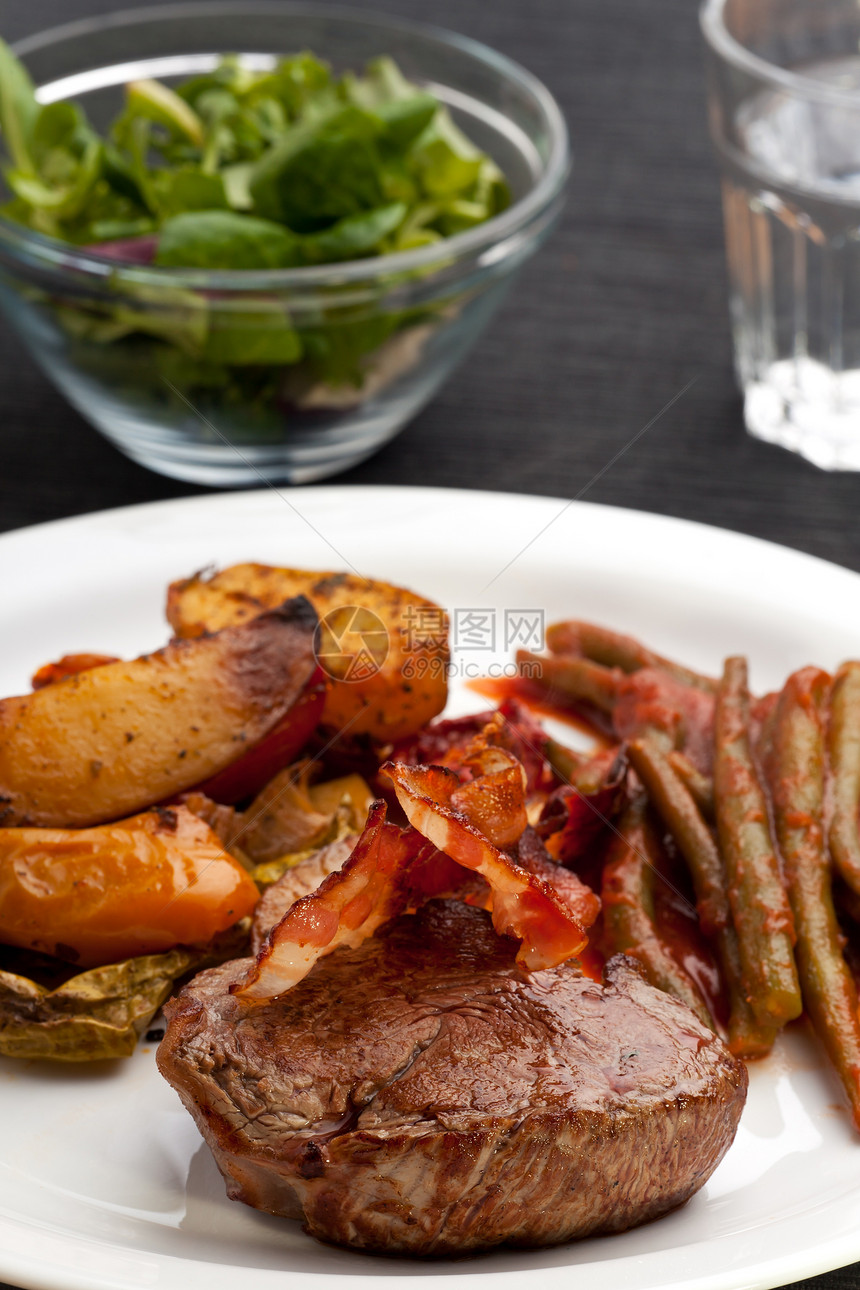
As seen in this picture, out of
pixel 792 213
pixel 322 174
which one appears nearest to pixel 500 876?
pixel 322 174

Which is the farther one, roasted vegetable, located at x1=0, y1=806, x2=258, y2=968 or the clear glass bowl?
the clear glass bowl

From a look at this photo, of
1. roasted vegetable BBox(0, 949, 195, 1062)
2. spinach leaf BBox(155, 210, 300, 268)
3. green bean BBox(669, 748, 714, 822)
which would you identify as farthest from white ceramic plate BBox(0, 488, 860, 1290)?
spinach leaf BBox(155, 210, 300, 268)

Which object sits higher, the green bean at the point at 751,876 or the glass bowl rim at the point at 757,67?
the glass bowl rim at the point at 757,67

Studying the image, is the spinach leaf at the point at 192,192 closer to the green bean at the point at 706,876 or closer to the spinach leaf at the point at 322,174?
the spinach leaf at the point at 322,174

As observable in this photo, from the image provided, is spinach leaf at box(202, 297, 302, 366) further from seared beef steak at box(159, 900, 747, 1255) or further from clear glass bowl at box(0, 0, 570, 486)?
seared beef steak at box(159, 900, 747, 1255)

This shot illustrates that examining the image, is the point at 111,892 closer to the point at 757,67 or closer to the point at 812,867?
the point at 812,867

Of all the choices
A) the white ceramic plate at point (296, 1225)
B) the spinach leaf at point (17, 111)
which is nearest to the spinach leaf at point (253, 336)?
the white ceramic plate at point (296, 1225)

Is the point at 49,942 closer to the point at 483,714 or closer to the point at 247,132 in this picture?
the point at 483,714
